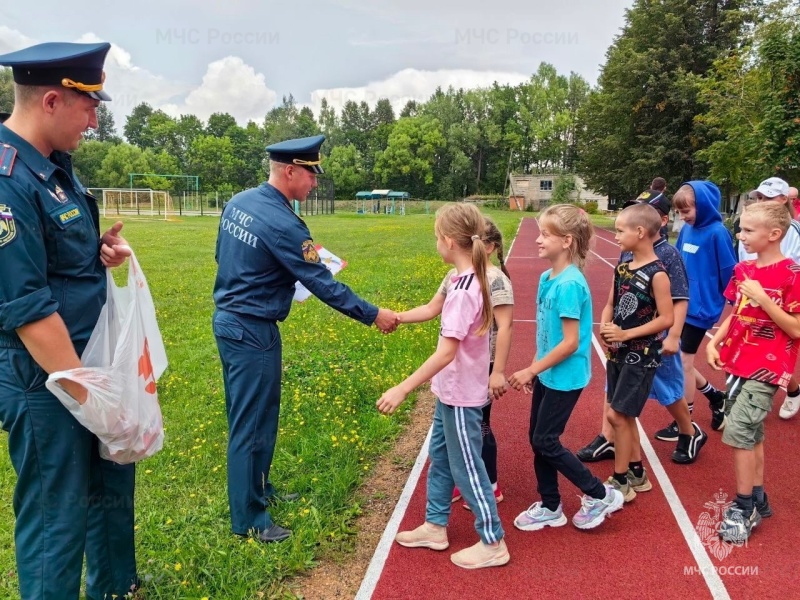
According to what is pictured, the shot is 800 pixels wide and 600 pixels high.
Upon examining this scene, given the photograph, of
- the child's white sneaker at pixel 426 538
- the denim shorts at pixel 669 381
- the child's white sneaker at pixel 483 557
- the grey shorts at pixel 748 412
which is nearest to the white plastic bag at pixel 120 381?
the child's white sneaker at pixel 426 538

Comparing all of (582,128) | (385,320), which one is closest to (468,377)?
(385,320)

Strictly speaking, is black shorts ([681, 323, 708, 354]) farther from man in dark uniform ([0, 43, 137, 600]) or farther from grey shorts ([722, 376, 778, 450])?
man in dark uniform ([0, 43, 137, 600])

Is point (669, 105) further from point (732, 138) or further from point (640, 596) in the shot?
point (640, 596)

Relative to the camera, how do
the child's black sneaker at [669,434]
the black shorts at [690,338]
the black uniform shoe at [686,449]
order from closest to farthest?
the black uniform shoe at [686,449]
the black shorts at [690,338]
the child's black sneaker at [669,434]

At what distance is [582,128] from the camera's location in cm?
4253

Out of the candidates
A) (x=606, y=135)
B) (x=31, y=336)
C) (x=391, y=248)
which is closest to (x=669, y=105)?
(x=606, y=135)

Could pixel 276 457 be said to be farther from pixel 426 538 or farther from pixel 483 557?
pixel 483 557

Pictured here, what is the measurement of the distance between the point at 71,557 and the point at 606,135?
37868 millimetres

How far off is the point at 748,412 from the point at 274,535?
289 cm

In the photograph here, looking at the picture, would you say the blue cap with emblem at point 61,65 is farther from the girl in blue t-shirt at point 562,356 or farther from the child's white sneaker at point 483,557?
the child's white sneaker at point 483,557

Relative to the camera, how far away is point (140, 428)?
252 centimetres

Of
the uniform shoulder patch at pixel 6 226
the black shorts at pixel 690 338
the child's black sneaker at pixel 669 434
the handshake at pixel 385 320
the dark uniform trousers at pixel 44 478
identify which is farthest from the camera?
the child's black sneaker at pixel 669 434

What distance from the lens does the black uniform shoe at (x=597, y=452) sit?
4.61 m
